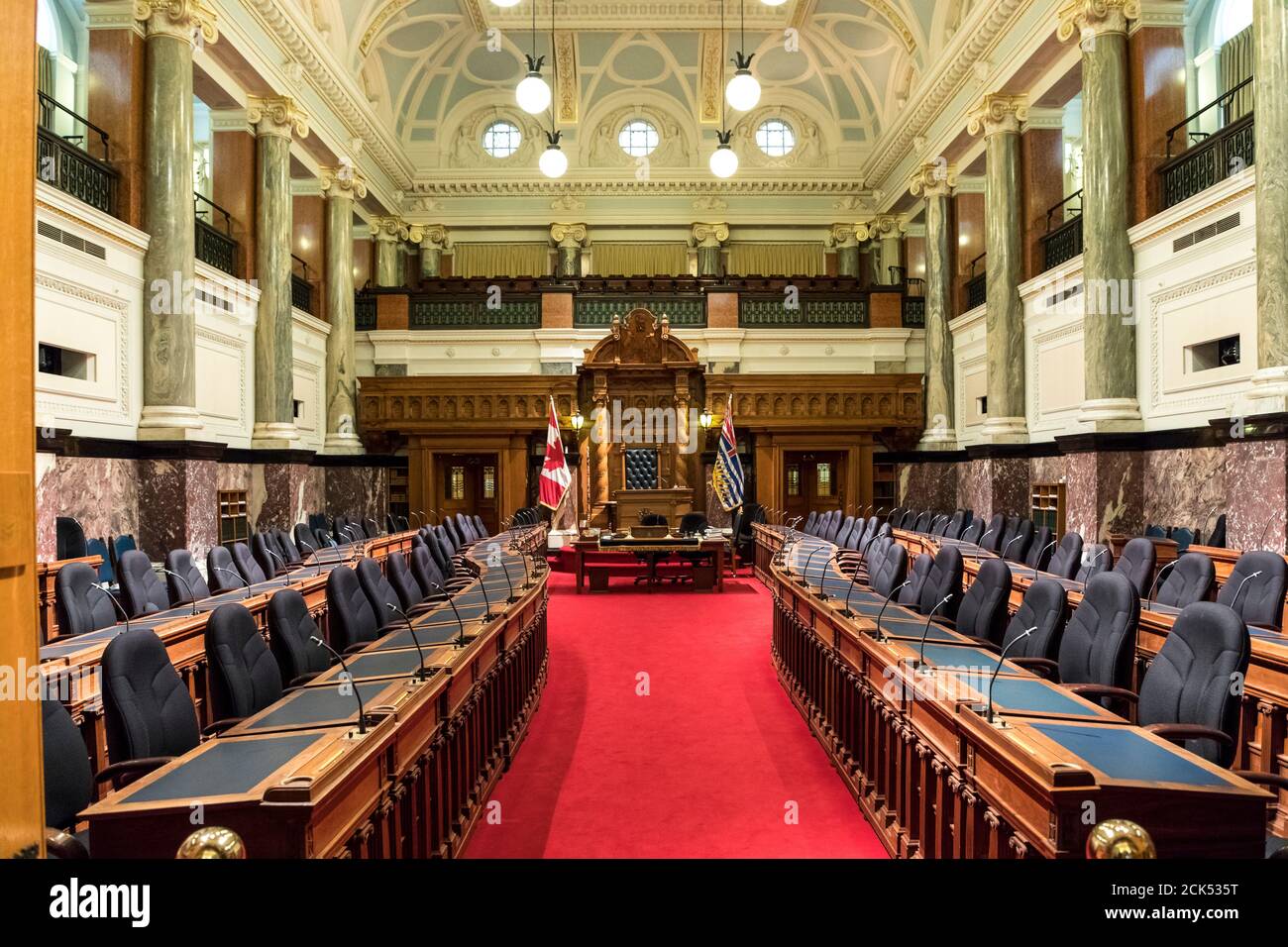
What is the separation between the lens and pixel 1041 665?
406 cm

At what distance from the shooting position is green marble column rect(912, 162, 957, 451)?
1555cm

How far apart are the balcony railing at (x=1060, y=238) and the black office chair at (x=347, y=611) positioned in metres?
10.5

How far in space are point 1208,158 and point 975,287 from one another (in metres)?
6.15

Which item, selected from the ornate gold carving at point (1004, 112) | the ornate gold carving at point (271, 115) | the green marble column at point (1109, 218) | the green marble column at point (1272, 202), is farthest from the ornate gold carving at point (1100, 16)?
the ornate gold carving at point (271, 115)

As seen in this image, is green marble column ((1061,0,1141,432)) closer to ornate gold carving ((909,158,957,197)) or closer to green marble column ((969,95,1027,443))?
green marble column ((969,95,1027,443))

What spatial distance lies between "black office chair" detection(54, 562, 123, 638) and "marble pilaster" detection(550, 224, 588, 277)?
16183 millimetres

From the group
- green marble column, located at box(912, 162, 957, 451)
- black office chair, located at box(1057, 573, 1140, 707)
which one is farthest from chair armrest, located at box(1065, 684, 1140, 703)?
green marble column, located at box(912, 162, 957, 451)

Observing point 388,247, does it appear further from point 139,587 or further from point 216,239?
point 139,587

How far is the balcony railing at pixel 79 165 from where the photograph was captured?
816 cm

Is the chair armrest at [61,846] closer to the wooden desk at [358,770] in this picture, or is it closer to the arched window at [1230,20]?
the wooden desk at [358,770]

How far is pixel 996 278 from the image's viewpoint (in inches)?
507

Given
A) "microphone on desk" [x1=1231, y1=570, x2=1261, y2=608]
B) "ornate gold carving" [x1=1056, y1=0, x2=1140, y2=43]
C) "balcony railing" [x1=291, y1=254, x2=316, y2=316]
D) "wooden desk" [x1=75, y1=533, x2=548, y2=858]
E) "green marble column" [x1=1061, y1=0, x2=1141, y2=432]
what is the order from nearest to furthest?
"wooden desk" [x1=75, y1=533, x2=548, y2=858] → "microphone on desk" [x1=1231, y1=570, x2=1261, y2=608] → "ornate gold carving" [x1=1056, y1=0, x2=1140, y2=43] → "green marble column" [x1=1061, y1=0, x2=1141, y2=432] → "balcony railing" [x1=291, y1=254, x2=316, y2=316]

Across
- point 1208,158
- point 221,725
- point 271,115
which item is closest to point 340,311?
point 271,115
